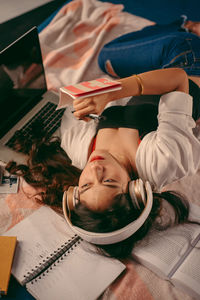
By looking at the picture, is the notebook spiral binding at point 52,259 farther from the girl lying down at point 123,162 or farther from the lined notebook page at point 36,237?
the girl lying down at point 123,162

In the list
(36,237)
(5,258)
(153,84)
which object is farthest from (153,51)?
(5,258)

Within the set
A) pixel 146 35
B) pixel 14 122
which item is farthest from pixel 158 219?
pixel 146 35

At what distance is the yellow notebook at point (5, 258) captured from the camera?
0.86 metres

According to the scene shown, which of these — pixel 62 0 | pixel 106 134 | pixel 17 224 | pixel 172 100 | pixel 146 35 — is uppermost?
pixel 62 0

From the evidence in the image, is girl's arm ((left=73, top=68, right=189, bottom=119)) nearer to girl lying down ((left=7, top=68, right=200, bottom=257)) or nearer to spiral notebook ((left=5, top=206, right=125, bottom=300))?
girl lying down ((left=7, top=68, right=200, bottom=257))

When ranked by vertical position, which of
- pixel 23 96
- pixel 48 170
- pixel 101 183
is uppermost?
pixel 23 96

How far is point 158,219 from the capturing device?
41.0 inches

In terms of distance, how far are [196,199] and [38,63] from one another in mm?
989

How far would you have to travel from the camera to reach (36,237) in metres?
1.00

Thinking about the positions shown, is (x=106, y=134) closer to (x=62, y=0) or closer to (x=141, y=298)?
(x=141, y=298)

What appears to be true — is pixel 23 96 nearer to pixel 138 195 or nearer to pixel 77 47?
pixel 77 47

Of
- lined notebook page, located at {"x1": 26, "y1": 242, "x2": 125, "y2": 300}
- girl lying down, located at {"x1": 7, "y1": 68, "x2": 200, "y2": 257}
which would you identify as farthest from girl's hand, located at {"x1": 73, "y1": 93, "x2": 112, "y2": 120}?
lined notebook page, located at {"x1": 26, "y1": 242, "x2": 125, "y2": 300}

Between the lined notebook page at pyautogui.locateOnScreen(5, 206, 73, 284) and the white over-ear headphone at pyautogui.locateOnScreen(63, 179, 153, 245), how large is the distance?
17 centimetres

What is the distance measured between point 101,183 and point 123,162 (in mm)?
187
